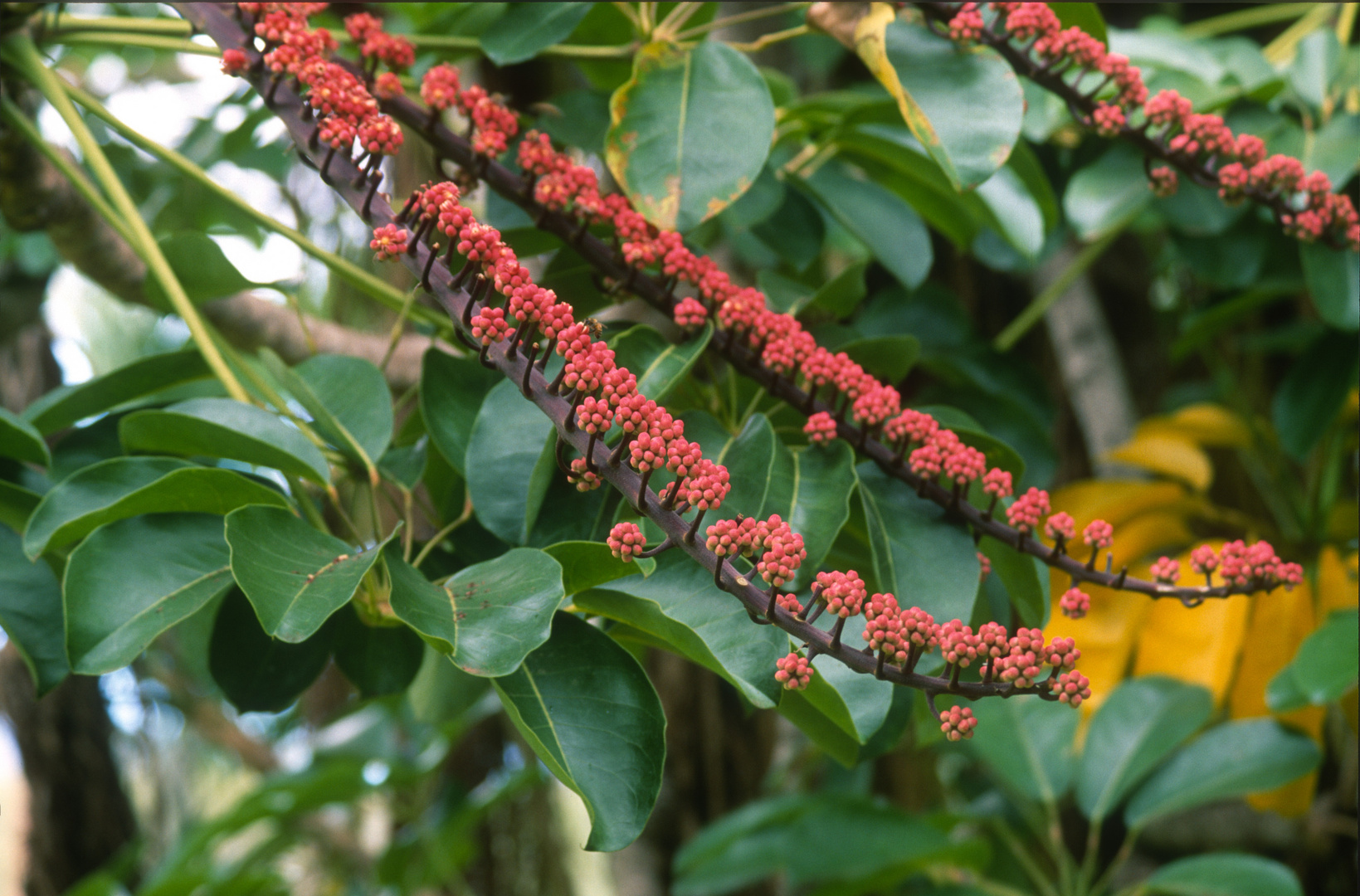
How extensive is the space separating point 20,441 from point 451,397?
0.25m

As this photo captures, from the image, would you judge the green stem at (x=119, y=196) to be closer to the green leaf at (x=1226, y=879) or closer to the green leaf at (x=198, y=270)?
the green leaf at (x=198, y=270)

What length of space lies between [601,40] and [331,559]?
20.8 inches

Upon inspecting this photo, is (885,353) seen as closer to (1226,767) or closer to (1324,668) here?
(1324,668)

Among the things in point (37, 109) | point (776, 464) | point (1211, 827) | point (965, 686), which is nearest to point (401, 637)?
point (776, 464)

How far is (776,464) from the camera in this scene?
51 cm

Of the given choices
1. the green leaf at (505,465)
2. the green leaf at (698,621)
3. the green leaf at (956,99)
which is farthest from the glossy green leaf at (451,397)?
the green leaf at (956,99)

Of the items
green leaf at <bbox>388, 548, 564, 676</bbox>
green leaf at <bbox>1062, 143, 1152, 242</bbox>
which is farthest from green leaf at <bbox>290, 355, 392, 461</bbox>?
green leaf at <bbox>1062, 143, 1152, 242</bbox>

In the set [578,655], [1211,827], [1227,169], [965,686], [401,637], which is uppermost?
[1227,169]

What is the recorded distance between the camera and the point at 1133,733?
956mm

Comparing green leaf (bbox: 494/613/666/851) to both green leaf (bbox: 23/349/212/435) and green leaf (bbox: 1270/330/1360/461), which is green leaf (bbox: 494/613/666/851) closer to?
green leaf (bbox: 23/349/212/435)

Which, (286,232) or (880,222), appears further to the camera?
(880,222)

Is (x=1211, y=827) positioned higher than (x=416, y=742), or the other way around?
(x=1211, y=827)

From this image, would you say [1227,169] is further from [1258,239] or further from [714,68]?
[1258,239]

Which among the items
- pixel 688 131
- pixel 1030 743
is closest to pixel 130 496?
pixel 688 131
